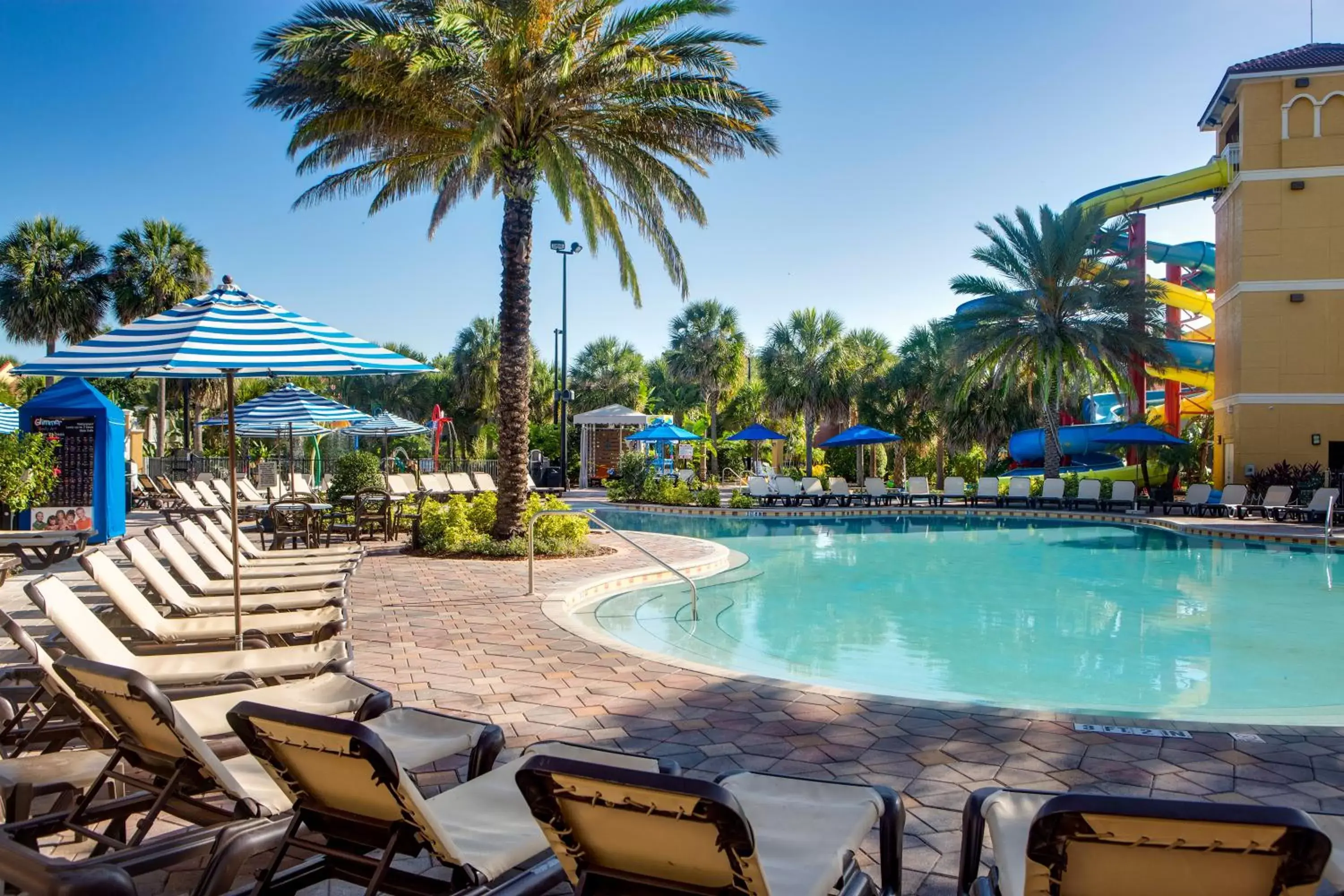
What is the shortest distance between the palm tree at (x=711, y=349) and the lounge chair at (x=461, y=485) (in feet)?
59.9

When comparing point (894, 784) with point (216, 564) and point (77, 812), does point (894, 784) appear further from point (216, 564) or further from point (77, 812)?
point (216, 564)

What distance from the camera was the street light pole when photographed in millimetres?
28422

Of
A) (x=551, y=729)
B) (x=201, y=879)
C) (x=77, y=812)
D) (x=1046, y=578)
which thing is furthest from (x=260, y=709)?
(x=1046, y=578)

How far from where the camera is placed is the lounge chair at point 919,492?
2464cm

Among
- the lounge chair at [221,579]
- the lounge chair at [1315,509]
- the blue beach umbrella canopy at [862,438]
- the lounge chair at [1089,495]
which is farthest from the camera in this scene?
the blue beach umbrella canopy at [862,438]

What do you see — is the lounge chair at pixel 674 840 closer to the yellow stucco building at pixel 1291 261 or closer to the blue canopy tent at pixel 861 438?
the blue canopy tent at pixel 861 438

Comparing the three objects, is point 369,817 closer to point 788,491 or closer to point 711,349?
point 788,491

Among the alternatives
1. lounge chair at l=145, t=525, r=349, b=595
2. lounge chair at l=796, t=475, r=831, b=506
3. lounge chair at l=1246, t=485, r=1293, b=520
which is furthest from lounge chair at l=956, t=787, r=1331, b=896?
lounge chair at l=796, t=475, r=831, b=506

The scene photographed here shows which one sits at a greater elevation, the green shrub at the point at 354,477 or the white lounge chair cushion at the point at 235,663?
the green shrub at the point at 354,477

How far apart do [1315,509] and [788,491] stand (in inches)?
457

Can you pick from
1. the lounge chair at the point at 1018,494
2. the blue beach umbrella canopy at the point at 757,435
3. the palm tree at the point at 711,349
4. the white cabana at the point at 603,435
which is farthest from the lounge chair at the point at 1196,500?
the palm tree at the point at 711,349

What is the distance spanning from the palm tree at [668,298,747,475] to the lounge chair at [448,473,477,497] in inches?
719

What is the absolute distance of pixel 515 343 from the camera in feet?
41.2

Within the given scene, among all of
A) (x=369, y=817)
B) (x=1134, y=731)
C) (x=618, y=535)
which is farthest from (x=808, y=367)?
(x=369, y=817)
